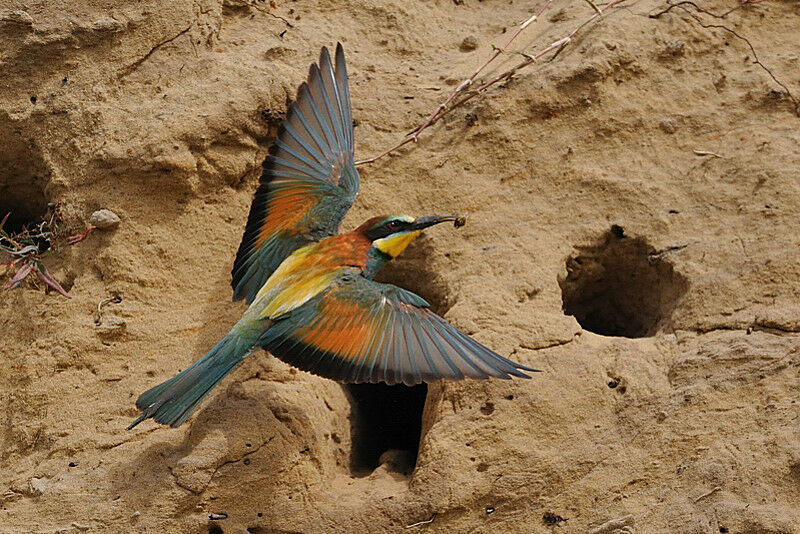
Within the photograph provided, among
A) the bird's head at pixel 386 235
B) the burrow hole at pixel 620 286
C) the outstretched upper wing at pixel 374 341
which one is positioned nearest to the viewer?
the outstretched upper wing at pixel 374 341

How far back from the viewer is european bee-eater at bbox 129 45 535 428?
2.70 meters

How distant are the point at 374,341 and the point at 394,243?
1.42ft

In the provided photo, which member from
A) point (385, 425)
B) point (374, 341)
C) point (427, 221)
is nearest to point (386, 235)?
point (427, 221)

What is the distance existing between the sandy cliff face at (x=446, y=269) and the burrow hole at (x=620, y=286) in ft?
0.03

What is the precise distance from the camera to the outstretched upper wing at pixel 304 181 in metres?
3.15

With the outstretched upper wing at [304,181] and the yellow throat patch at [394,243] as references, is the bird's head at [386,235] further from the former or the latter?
the outstretched upper wing at [304,181]

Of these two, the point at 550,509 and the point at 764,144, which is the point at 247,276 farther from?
the point at 764,144

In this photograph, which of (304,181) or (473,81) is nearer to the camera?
(304,181)

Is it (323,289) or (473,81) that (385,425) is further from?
(473,81)

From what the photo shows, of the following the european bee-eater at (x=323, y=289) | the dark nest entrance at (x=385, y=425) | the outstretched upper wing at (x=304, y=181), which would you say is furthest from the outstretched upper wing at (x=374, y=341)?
the dark nest entrance at (x=385, y=425)

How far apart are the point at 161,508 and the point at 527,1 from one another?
254cm

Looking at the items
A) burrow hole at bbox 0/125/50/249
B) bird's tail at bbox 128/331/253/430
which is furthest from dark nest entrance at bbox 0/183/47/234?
bird's tail at bbox 128/331/253/430

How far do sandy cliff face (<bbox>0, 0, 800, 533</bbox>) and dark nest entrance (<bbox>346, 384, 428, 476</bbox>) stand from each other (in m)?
0.02

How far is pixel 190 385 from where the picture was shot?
274cm
